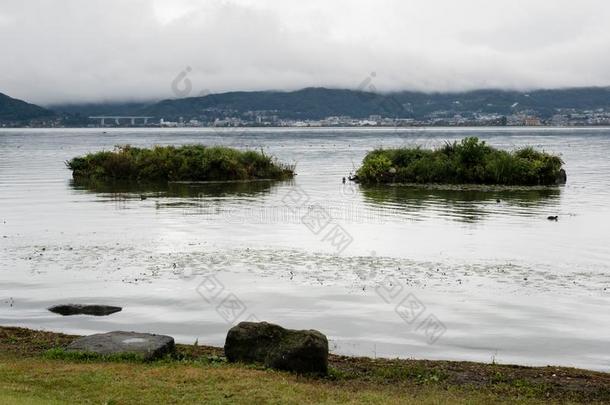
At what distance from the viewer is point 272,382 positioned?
1372 centimetres

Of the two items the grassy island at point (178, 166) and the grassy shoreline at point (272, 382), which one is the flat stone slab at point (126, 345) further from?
the grassy island at point (178, 166)

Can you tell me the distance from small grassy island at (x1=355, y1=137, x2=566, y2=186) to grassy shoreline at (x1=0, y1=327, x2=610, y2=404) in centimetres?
4778

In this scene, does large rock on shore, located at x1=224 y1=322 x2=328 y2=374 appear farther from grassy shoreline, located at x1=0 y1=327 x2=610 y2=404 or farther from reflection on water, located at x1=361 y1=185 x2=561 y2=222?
reflection on water, located at x1=361 y1=185 x2=561 y2=222

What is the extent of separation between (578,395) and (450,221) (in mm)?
25523

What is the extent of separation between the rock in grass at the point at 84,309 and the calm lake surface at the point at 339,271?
1.32 feet

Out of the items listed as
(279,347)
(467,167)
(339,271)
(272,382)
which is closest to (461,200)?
(467,167)

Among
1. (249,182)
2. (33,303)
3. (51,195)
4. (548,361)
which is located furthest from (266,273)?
(249,182)

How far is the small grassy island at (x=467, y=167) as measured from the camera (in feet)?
Result: 203

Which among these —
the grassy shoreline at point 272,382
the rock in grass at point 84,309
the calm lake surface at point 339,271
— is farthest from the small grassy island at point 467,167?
the grassy shoreline at point 272,382

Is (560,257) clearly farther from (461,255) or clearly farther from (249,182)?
(249,182)

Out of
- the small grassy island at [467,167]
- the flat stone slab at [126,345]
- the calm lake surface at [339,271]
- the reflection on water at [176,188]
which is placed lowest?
the calm lake surface at [339,271]

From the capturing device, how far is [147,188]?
59.0m

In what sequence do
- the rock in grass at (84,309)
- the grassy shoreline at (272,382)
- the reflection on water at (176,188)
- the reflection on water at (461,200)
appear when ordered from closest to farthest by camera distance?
1. the grassy shoreline at (272,382)
2. the rock in grass at (84,309)
3. the reflection on water at (461,200)
4. the reflection on water at (176,188)

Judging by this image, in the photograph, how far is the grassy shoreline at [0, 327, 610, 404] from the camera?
12797 mm
